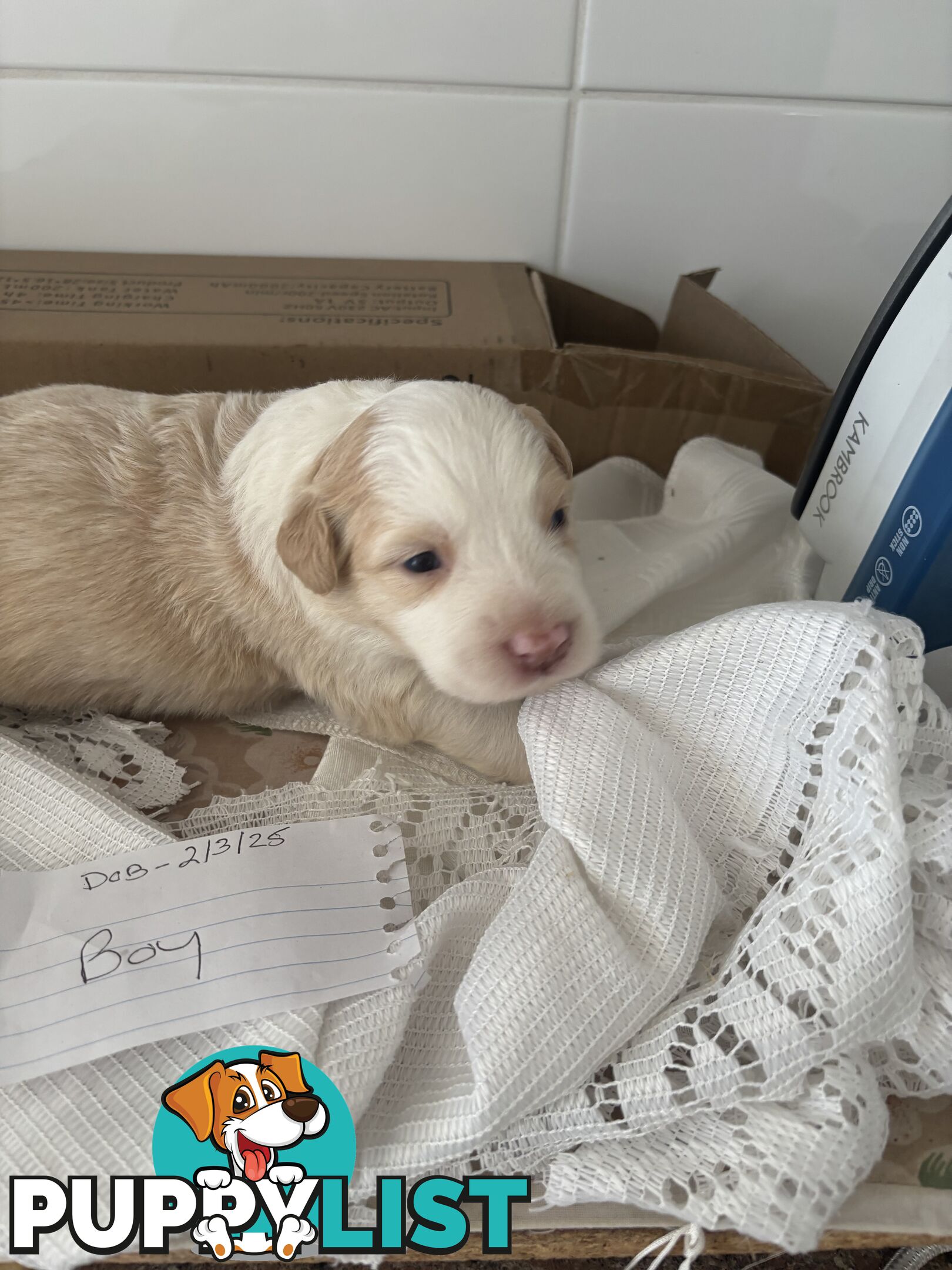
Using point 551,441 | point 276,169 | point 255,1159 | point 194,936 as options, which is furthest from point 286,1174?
point 276,169

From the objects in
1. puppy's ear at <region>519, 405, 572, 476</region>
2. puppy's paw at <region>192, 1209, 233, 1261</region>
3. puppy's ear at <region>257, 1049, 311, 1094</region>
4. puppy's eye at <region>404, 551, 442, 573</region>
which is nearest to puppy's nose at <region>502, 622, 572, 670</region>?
puppy's eye at <region>404, 551, 442, 573</region>

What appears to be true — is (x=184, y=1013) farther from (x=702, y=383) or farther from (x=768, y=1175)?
(x=702, y=383)

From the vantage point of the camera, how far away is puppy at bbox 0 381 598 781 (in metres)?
0.84

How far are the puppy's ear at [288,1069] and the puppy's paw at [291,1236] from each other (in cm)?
8

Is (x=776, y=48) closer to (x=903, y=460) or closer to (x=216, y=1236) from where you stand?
(x=903, y=460)

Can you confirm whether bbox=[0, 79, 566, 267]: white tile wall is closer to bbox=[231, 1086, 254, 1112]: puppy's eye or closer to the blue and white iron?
the blue and white iron

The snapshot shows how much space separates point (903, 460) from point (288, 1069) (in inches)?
34.1

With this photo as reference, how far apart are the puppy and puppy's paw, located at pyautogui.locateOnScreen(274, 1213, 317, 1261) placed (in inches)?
17.6

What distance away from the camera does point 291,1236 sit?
2.04ft

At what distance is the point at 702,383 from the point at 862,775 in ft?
2.21

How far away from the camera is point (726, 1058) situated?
25.5 inches

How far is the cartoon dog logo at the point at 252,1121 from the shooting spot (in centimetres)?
62

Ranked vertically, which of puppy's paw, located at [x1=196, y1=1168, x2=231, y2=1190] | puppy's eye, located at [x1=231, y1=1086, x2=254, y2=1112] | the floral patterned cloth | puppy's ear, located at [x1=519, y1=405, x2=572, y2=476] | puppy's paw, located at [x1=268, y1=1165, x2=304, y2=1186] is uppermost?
puppy's ear, located at [x1=519, y1=405, x2=572, y2=476]

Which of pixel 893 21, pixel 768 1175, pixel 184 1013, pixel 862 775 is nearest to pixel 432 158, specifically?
pixel 893 21
